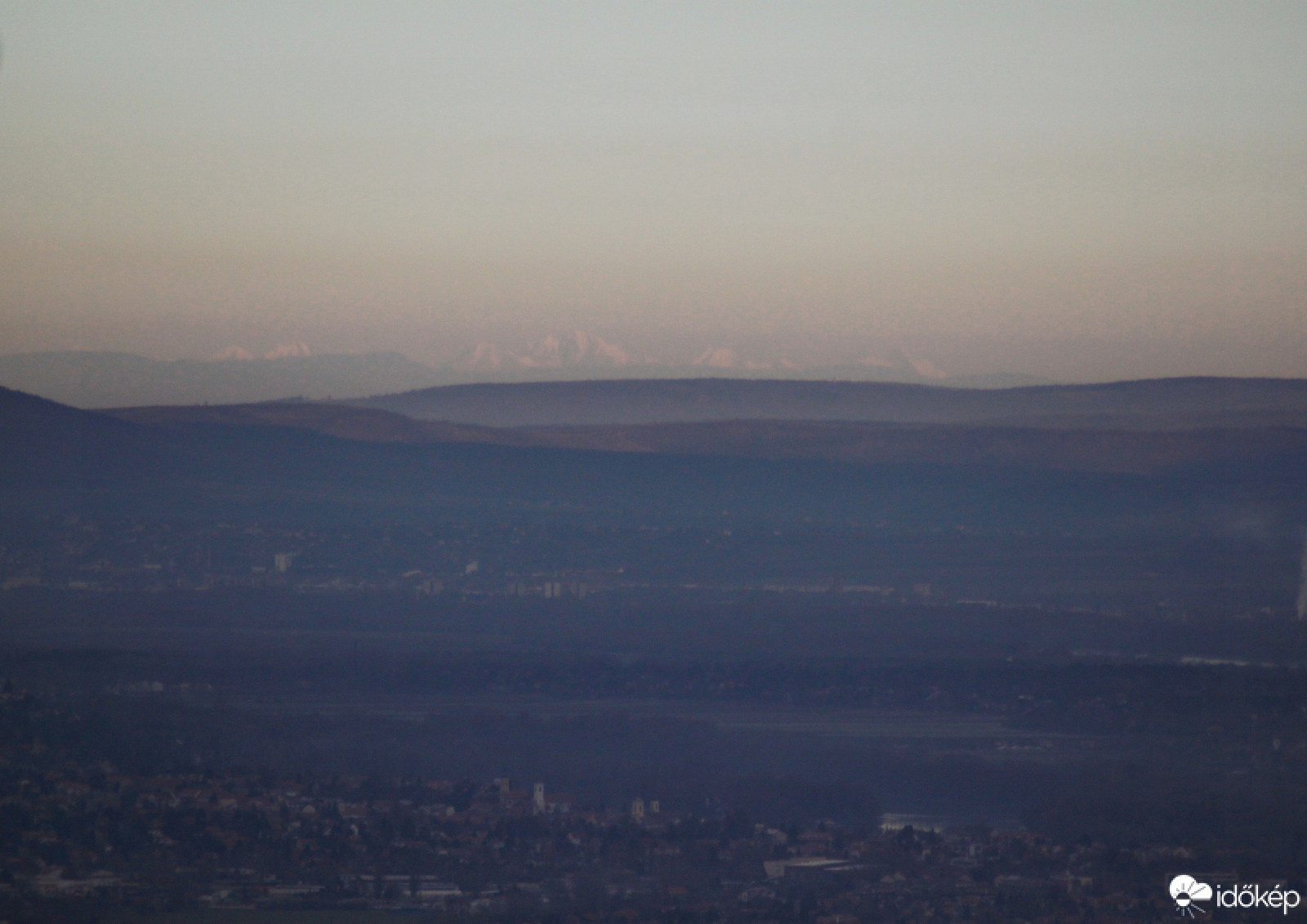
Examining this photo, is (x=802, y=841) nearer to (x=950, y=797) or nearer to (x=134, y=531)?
(x=950, y=797)

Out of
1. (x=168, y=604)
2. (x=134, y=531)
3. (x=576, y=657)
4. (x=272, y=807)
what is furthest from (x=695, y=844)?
(x=134, y=531)

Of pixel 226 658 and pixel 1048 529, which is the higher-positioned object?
pixel 1048 529

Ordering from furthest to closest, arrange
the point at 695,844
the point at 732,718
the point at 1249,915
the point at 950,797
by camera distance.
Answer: the point at 732,718
the point at 950,797
the point at 695,844
the point at 1249,915

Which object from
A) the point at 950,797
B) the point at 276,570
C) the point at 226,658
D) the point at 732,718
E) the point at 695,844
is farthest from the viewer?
the point at 276,570

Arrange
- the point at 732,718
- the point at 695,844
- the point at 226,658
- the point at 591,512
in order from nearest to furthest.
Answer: the point at 695,844, the point at 732,718, the point at 226,658, the point at 591,512

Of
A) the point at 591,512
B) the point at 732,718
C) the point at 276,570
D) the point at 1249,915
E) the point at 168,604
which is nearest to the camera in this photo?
the point at 1249,915

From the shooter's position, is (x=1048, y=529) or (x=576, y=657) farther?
(x=1048, y=529)

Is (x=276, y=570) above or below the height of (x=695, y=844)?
above

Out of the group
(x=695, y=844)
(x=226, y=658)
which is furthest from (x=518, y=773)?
(x=226, y=658)

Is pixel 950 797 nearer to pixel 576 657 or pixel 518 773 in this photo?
pixel 518 773
